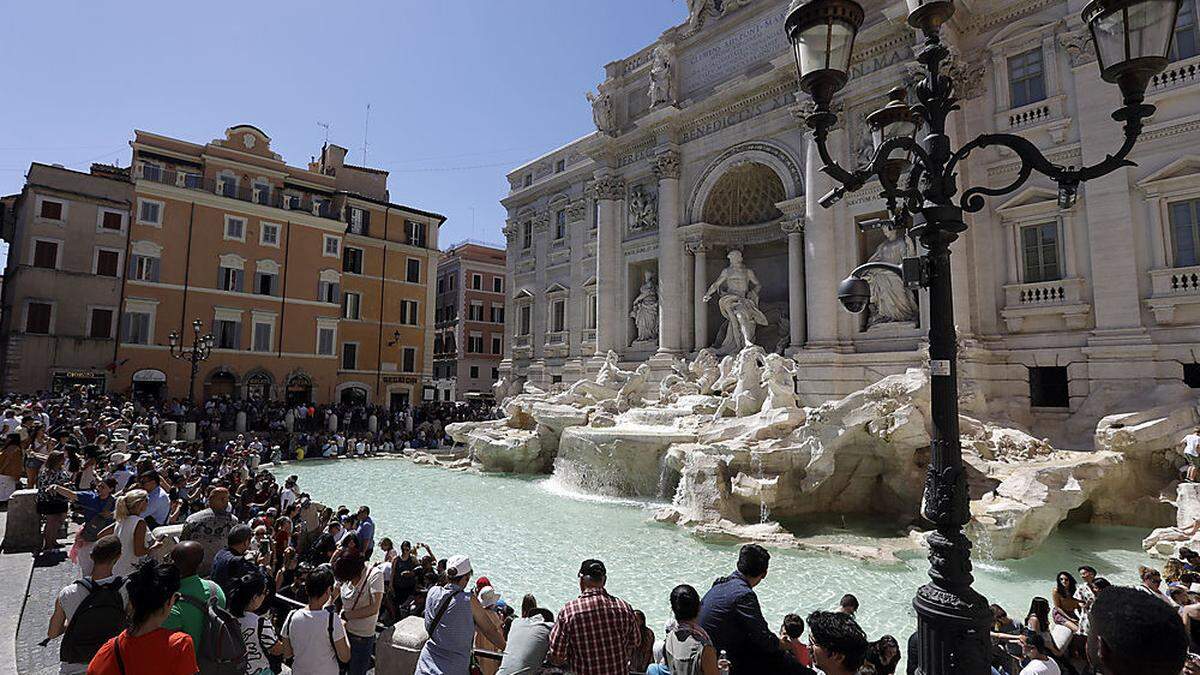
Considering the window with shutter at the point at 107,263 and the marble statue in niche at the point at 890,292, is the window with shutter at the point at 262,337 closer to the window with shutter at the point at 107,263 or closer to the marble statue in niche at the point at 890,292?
the window with shutter at the point at 107,263

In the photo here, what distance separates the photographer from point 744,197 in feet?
67.5

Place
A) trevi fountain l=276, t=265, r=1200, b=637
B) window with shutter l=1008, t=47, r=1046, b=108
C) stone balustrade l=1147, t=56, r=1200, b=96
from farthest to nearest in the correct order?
window with shutter l=1008, t=47, r=1046, b=108 < stone balustrade l=1147, t=56, r=1200, b=96 < trevi fountain l=276, t=265, r=1200, b=637

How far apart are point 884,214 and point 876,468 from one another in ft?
21.9

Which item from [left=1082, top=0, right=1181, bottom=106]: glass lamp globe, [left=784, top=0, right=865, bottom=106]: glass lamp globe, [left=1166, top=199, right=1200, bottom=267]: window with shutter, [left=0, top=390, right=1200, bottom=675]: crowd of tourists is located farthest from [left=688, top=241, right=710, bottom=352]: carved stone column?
[left=1082, top=0, right=1181, bottom=106]: glass lamp globe

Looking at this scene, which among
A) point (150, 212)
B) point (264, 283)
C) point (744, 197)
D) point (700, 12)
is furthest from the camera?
point (264, 283)

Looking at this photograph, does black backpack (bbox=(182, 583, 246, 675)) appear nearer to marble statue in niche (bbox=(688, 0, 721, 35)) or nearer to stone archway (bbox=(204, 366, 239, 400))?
marble statue in niche (bbox=(688, 0, 721, 35))

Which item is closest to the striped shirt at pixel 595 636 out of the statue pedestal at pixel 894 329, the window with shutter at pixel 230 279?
the statue pedestal at pixel 894 329

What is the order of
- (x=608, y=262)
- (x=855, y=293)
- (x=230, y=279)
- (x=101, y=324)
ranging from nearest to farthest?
(x=855, y=293) < (x=101, y=324) < (x=608, y=262) < (x=230, y=279)

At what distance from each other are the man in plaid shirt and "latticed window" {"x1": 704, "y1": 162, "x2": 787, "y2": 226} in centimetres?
1802

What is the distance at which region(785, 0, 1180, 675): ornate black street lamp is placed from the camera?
3.18 m

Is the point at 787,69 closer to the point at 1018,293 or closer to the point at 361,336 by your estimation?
the point at 1018,293

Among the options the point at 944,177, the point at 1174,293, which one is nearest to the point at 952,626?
the point at 944,177

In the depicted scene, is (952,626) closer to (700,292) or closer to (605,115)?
(700,292)

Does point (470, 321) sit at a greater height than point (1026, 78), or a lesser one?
lesser
